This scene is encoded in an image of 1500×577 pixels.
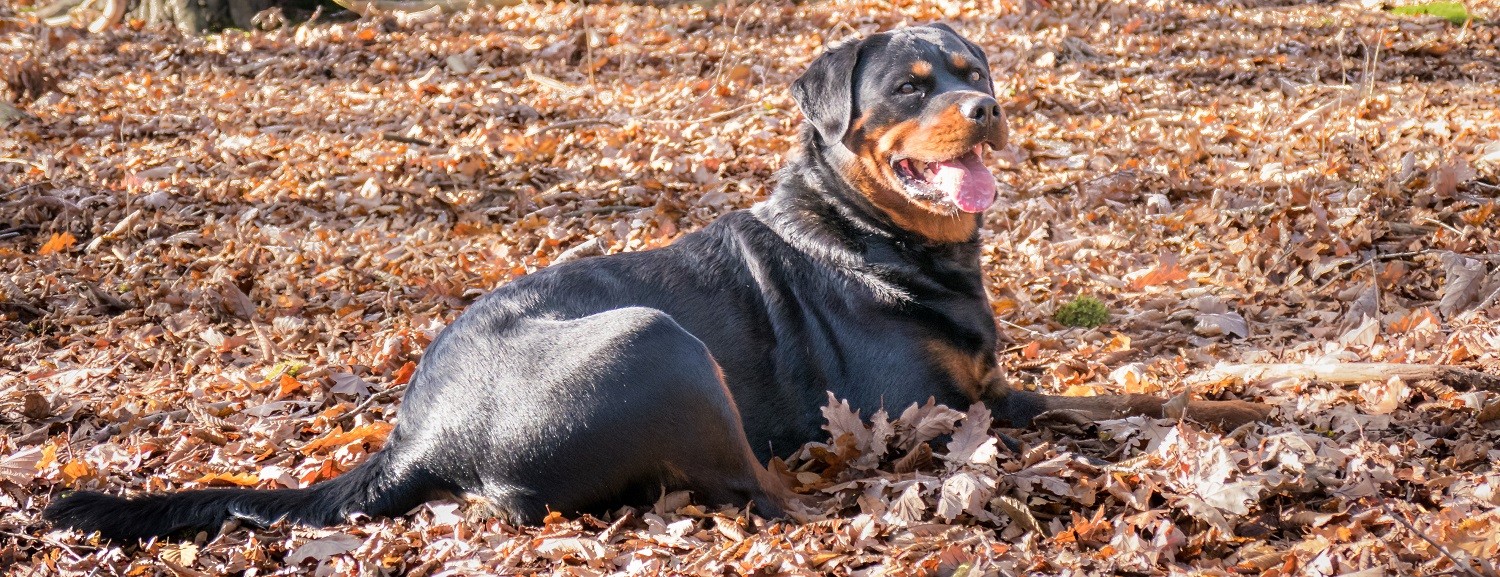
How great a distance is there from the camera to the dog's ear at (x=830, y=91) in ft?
15.1

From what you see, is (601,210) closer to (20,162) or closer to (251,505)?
(251,505)

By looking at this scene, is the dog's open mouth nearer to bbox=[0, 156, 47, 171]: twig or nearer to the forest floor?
the forest floor

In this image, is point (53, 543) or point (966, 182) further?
point (966, 182)

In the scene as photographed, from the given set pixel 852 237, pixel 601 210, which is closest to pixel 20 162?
pixel 601 210

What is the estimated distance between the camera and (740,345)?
431 centimetres

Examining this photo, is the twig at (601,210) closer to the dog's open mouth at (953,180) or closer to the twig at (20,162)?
the dog's open mouth at (953,180)

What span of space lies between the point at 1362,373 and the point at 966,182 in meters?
1.68

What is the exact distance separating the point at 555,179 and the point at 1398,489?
Result: 603 centimetres

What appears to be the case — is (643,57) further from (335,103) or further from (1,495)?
(1,495)

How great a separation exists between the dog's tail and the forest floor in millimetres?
71

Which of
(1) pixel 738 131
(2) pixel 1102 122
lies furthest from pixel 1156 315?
(1) pixel 738 131

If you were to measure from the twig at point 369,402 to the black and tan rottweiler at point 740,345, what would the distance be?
1.10 meters

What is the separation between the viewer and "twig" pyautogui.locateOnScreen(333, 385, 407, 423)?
493 cm

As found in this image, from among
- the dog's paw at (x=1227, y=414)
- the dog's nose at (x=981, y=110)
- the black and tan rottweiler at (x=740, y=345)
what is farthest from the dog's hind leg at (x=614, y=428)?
the dog's paw at (x=1227, y=414)
